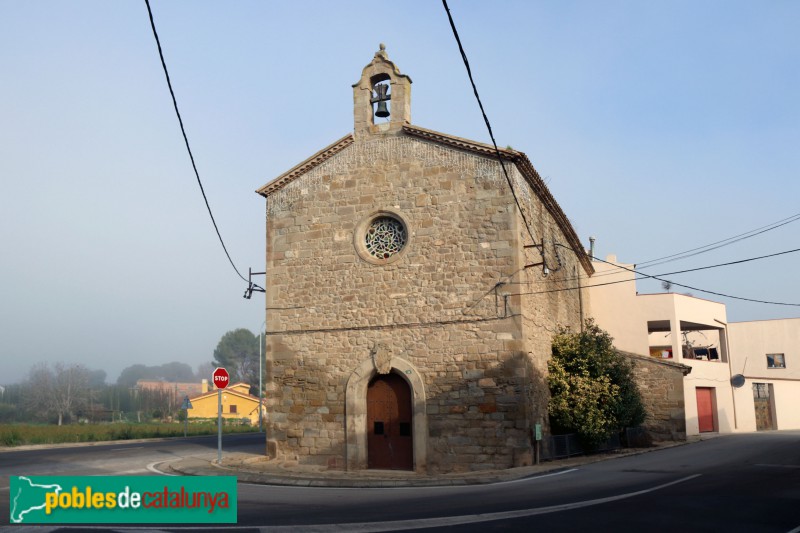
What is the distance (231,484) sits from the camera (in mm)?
8594

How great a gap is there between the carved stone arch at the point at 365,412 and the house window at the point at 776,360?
110ft

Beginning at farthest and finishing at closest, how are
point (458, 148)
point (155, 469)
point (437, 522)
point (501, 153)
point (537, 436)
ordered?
1. point (458, 148)
2. point (501, 153)
3. point (537, 436)
4. point (155, 469)
5. point (437, 522)

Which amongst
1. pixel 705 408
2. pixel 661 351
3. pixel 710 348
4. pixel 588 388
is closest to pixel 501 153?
pixel 588 388

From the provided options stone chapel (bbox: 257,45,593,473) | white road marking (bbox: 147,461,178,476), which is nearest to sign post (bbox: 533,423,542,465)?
stone chapel (bbox: 257,45,593,473)

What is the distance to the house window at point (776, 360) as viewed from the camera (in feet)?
139

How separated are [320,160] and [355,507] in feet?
36.6

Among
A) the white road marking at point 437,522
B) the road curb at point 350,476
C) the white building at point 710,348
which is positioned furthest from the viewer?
the white building at point 710,348

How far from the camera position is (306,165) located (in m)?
19.6

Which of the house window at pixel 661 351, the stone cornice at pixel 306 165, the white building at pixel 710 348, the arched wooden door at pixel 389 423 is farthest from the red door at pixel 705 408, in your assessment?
the stone cornice at pixel 306 165

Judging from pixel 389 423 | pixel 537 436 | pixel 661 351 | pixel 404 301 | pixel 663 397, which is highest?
pixel 404 301

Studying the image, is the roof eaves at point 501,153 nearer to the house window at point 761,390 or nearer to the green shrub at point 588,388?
the green shrub at point 588,388

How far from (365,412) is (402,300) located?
9.81 ft

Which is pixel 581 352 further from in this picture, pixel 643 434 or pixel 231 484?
pixel 231 484

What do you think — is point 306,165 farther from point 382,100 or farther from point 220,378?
point 220,378
